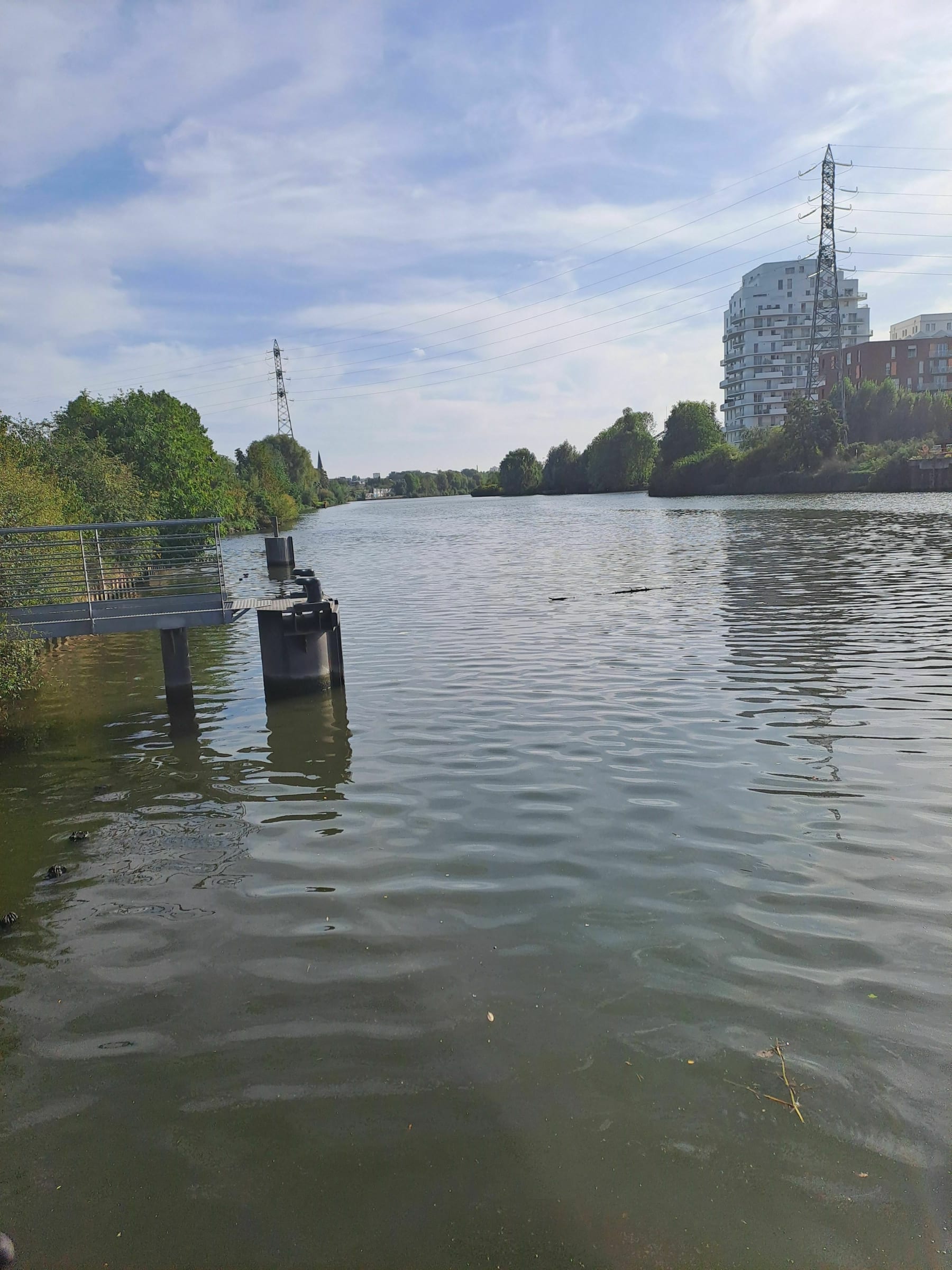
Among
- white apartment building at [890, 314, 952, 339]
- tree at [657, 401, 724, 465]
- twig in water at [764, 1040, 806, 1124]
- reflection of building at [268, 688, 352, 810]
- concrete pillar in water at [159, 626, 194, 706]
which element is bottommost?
twig in water at [764, 1040, 806, 1124]

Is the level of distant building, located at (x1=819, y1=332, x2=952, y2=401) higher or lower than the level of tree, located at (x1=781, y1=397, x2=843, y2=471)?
higher

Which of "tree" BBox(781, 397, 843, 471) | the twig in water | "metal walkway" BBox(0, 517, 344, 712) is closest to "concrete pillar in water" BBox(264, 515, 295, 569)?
Result: "metal walkway" BBox(0, 517, 344, 712)

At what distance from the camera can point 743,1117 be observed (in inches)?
166

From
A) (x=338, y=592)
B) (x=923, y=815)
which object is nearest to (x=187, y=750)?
(x=923, y=815)

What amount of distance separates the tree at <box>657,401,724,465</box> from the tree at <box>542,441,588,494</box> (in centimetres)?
4439

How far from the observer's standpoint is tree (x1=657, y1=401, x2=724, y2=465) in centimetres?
12400

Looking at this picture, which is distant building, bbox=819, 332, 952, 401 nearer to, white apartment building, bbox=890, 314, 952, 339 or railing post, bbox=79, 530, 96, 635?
white apartment building, bbox=890, 314, 952, 339

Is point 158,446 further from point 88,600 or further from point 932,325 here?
point 932,325

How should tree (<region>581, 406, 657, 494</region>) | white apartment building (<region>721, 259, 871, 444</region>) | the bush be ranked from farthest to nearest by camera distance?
white apartment building (<region>721, 259, 871, 444</region>) → tree (<region>581, 406, 657, 494</region>) → the bush

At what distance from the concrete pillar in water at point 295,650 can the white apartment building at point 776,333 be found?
565 feet

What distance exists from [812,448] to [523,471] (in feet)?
360

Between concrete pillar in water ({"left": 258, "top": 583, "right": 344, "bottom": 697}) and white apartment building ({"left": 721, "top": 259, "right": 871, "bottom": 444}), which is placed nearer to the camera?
Result: concrete pillar in water ({"left": 258, "top": 583, "right": 344, "bottom": 697})

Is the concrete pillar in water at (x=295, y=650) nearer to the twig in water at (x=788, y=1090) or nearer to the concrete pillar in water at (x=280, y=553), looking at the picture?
the twig in water at (x=788, y=1090)

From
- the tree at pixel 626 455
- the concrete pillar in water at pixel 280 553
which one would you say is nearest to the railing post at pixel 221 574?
the concrete pillar in water at pixel 280 553
